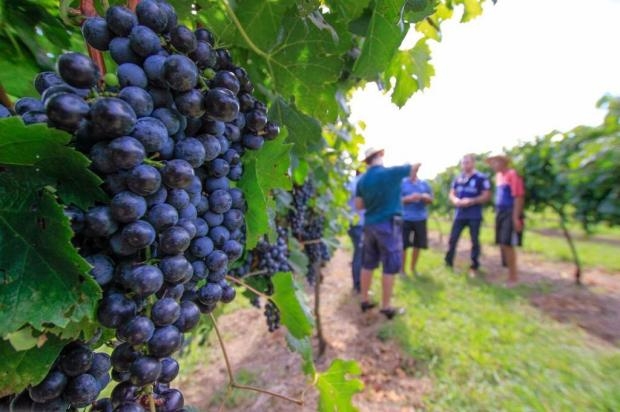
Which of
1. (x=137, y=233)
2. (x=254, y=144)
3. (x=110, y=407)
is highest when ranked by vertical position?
(x=254, y=144)

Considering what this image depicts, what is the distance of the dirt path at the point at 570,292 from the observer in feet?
18.9

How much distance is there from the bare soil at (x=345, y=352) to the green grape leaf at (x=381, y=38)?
2.01 m

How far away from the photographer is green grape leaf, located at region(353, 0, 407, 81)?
0.94 metres

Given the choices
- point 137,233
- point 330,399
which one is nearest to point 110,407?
point 137,233

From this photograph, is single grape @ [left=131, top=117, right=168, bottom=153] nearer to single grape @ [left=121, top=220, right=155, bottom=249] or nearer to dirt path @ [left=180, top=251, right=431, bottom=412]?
single grape @ [left=121, top=220, right=155, bottom=249]

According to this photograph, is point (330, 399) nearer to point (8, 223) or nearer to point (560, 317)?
point (8, 223)

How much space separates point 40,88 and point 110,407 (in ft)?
2.14

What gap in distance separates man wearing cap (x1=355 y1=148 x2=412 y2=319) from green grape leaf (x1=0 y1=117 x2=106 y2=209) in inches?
184

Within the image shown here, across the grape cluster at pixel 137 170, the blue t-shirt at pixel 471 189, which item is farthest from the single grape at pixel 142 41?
the blue t-shirt at pixel 471 189

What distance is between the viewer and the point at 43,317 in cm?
59

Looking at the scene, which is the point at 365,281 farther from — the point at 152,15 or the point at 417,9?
the point at 152,15

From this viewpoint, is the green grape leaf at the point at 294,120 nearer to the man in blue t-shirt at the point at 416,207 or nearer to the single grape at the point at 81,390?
the single grape at the point at 81,390

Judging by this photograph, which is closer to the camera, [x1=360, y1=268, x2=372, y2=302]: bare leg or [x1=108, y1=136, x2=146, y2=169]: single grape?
[x1=108, y1=136, x2=146, y2=169]: single grape

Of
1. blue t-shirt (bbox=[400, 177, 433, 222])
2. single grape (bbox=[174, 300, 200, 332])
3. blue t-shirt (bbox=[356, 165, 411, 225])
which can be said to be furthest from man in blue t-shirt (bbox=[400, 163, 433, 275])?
single grape (bbox=[174, 300, 200, 332])
